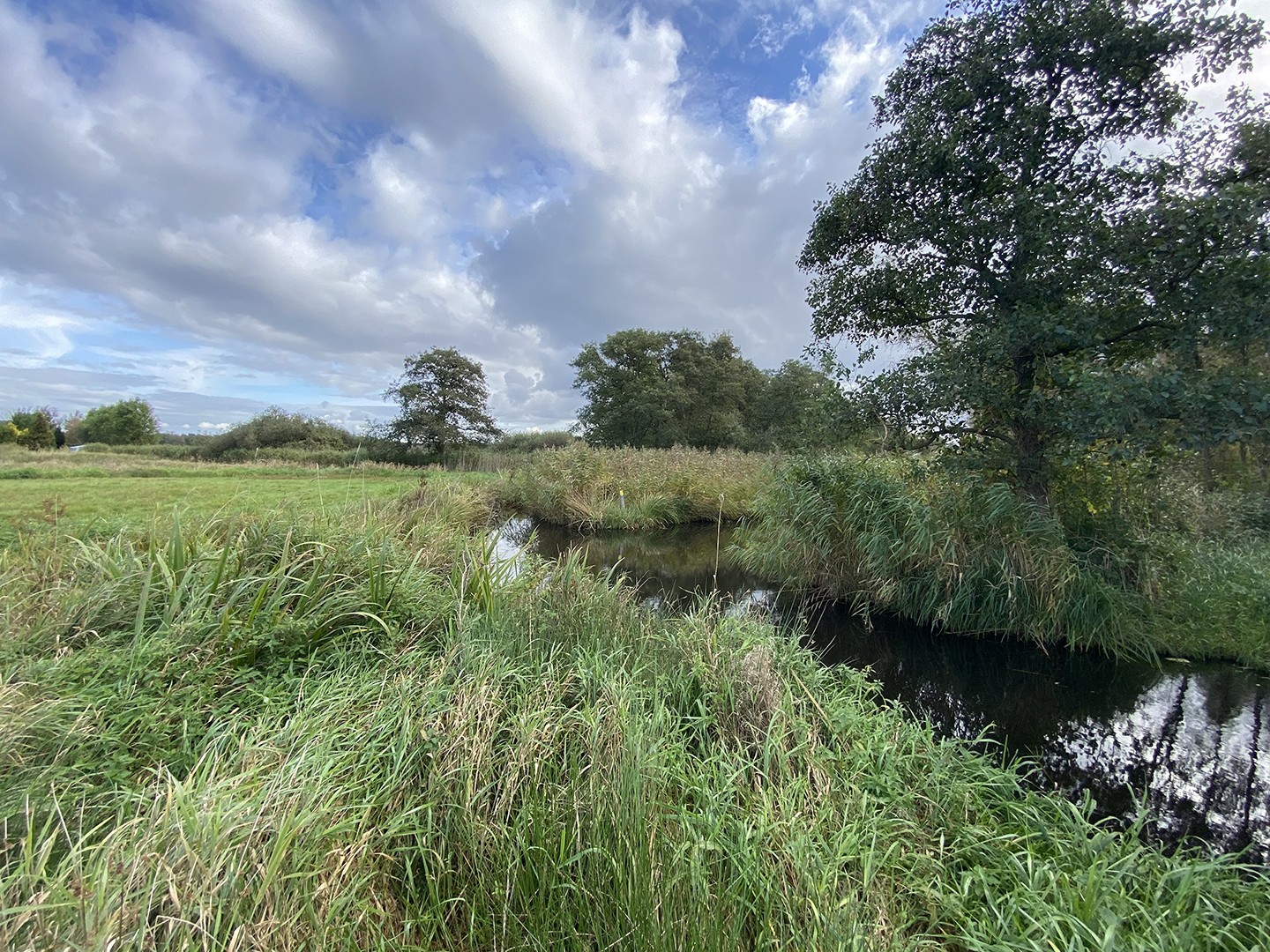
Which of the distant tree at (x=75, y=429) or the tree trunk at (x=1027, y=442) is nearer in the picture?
the tree trunk at (x=1027, y=442)

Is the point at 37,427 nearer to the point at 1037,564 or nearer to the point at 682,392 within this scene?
the point at 682,392

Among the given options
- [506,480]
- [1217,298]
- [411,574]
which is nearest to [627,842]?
[411,574]

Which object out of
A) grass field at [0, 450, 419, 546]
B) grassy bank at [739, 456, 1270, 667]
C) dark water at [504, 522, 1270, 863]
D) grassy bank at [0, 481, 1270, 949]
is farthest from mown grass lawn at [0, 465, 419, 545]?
grassy bank at [739, 456, 1270, 667]

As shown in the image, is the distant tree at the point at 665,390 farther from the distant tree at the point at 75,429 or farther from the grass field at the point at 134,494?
the distant tree at the point at 75,429

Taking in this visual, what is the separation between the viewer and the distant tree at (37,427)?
3816 cm

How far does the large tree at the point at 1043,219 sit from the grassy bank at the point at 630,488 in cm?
718

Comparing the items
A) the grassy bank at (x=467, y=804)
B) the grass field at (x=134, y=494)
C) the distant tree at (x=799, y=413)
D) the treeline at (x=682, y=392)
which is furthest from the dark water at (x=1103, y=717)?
the treeline at (x=682, y=392)

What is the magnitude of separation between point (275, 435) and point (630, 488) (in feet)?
109

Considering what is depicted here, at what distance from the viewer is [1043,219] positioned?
218 inches

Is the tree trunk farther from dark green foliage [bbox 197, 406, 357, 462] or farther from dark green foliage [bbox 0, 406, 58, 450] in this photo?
dark green foliage [bbox 0, 406, 58, 450]

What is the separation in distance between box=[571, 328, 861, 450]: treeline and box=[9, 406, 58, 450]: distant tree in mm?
40735

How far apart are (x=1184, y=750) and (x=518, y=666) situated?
15.7 feet

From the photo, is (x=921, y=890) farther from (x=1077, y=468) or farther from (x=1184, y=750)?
(x=1077, y=468)

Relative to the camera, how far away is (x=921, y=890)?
1.95 meters
